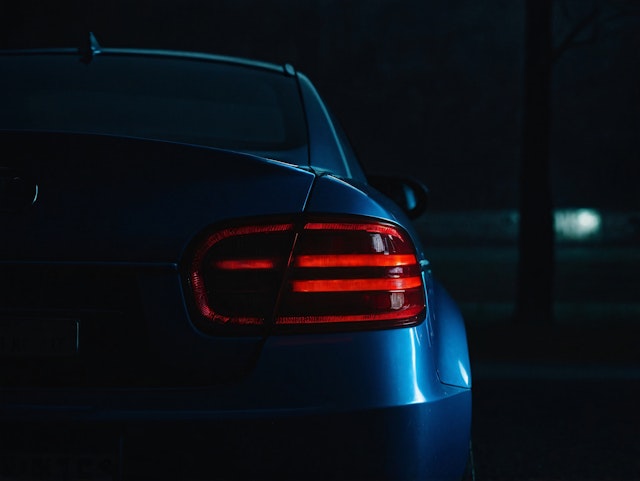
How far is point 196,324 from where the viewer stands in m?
2.01

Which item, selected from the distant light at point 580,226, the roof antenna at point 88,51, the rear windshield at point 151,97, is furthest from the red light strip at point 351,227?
the distant light at point 580,226

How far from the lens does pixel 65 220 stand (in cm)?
199

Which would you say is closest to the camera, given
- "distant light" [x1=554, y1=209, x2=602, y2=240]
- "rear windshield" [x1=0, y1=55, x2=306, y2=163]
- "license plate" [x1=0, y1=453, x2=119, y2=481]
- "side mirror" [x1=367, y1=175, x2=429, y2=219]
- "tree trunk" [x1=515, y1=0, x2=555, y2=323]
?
"license plate" [x1=0, y1=453, x2=119, y2=481]

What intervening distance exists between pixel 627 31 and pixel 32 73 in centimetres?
1186

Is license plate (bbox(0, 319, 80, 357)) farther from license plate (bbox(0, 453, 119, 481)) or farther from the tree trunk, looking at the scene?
the tree trunk

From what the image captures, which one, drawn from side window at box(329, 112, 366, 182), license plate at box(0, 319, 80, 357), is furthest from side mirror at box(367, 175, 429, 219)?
license plate at box(0, 319, 80, 357)

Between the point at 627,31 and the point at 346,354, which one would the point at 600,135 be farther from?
the point at 346,354

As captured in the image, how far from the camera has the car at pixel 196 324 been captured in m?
1.94

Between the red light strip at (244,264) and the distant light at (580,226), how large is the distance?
2662 inches

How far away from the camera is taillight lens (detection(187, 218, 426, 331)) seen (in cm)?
203

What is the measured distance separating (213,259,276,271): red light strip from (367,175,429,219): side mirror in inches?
62.7

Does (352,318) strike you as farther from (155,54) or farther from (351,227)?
(155,54)

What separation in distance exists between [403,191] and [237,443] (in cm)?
192

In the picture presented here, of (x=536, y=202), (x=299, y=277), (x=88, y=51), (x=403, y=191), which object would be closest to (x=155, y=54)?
(x=88, y=51)
